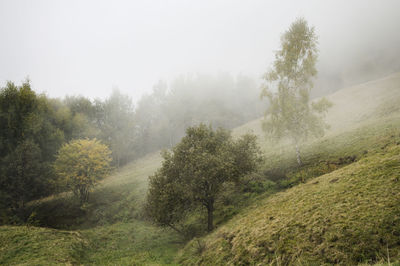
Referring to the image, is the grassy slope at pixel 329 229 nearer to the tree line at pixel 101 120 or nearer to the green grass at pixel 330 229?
the green grass at pixel 330 229

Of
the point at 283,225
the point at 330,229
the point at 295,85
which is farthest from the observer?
the point at 295,85

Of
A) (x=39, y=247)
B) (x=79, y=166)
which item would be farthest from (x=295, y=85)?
(x=79, y=166)

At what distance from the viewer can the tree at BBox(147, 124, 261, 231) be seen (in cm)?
1622

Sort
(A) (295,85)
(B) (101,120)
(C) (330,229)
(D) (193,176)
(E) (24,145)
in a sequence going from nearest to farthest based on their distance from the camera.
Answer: (C) (330,229)
(D) (193,176)
(A) (295,85)
(E) (24,145)
(B) (101,120)

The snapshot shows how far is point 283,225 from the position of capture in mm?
10031

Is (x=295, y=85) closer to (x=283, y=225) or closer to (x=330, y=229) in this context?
(x=283, y=225)

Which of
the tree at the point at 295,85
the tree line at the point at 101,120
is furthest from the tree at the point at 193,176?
the tree line at the point at 101,120

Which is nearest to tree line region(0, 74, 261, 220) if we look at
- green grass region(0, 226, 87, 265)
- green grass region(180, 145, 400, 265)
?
green grass region(0, 226, 87, 265)

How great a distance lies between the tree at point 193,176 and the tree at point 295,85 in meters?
8.11

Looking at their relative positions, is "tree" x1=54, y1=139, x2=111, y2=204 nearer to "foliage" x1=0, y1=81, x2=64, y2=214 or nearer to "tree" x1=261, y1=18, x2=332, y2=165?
"foliage" x1=0, y1=81, x2=64, y2=214

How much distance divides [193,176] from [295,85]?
17.5 metres

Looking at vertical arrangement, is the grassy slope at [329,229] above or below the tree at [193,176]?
below

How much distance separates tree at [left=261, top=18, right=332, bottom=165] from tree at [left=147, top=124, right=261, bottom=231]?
811cm

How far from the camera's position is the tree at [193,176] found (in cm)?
1622
